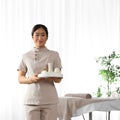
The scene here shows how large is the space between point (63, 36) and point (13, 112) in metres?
1.15

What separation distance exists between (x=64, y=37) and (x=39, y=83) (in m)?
2.47

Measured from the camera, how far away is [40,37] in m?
2.19

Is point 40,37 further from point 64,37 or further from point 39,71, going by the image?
point 64,37

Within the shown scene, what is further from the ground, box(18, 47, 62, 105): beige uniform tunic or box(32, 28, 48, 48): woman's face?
box(32, 28, 48, 48): woman's face

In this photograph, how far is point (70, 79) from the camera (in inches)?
178

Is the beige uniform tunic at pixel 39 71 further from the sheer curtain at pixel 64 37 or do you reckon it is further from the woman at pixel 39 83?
the sheer curtain at pixel 64 37

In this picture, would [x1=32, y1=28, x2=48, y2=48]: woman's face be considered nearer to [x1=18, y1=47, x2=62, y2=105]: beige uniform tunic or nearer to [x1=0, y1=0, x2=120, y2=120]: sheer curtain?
[x1=18, y1=47, x2=62, y2=105]: beige uniform tunic

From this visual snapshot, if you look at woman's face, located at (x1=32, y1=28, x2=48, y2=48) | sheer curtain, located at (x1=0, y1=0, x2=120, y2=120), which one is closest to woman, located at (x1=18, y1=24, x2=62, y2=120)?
woman's face, located at (x1=32, y1=28, x2=48, y2=48)

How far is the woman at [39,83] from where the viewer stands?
211 centimetres

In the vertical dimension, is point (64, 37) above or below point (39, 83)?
above

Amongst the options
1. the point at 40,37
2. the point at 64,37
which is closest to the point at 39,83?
the point at 40,37

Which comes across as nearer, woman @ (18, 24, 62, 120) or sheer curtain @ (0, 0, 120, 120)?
woman @ (18, 24, 62, 120)

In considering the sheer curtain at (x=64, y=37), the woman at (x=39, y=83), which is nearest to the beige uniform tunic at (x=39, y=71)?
the woman at (x=39, y=83)

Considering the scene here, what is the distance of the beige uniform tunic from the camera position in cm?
212
